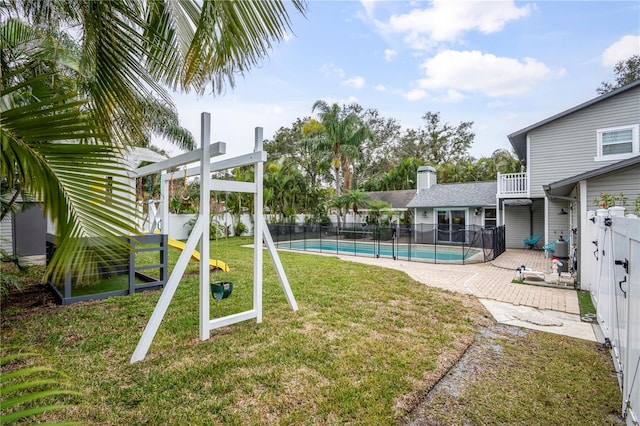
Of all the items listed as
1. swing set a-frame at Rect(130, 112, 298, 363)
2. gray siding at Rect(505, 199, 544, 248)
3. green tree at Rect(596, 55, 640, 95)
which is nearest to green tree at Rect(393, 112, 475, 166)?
green tree at Rect(596, 55, 640, 95)

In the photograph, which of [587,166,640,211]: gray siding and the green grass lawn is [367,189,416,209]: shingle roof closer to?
[587,166,640,211]: gray siding

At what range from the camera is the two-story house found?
8.37 meters

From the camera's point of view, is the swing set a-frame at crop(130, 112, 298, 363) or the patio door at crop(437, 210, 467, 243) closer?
the swing set a-frame at crop(130, 112, 298, 363)

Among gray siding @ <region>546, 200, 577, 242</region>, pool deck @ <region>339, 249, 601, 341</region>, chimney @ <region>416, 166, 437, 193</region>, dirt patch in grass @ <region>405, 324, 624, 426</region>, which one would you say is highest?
chimney @ <region>416, 166, 437, 193</region>

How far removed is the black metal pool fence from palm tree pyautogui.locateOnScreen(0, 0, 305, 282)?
11.4 meters

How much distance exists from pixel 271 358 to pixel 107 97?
9.78 ft

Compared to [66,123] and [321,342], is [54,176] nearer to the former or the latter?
[66,123]

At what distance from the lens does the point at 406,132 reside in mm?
32031

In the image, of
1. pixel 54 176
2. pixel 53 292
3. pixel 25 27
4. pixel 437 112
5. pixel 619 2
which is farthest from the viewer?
pixel 437 112

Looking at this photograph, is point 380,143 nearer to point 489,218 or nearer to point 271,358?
point 489,218

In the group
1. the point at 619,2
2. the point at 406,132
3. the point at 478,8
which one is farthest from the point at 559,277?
the point at 406,132

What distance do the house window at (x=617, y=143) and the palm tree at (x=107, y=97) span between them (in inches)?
549

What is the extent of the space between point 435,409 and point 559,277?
6.59 meters

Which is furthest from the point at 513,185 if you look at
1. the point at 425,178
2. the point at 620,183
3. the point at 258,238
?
the point at 258,238
